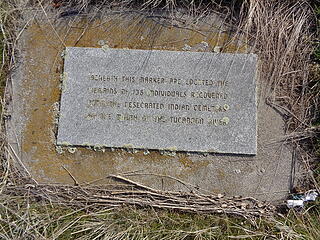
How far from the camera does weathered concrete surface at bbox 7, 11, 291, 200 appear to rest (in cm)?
282

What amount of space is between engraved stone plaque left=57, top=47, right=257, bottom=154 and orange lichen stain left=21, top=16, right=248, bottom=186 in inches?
3.8

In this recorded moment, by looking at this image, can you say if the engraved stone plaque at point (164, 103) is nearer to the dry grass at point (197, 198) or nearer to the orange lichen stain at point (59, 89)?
the orange lichen stain at point (59, 89)

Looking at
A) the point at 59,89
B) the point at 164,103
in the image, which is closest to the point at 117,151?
the point at 164,103

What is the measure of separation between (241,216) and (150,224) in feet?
2.32

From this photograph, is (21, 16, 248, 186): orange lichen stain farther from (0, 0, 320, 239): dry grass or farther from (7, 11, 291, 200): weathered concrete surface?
(0, 0, 320, 239): dry grass

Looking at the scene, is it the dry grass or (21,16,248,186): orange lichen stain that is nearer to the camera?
the dry grass

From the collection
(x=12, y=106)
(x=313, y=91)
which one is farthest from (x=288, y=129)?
(x=12, y=106)

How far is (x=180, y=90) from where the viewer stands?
2830 millimetres

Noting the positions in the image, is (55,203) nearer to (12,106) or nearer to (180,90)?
(12,106)

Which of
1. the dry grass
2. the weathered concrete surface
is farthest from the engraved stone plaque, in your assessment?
the dry grass

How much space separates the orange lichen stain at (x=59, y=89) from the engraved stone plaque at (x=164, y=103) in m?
0.10

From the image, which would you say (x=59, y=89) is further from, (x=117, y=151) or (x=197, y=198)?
(x=197, y=198)

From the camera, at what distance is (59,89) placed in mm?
2885

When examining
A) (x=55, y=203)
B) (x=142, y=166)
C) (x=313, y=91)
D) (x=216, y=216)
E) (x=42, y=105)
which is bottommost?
(x=55, y=203)
